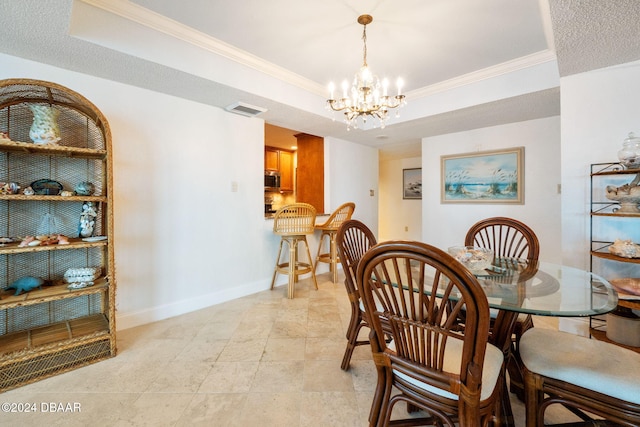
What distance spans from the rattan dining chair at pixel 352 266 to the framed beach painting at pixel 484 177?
2593 millimetres

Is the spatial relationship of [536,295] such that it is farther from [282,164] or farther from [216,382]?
[282,164]

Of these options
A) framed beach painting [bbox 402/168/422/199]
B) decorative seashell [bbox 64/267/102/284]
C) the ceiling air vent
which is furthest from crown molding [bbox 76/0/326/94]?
framed beach painting [bbox 402/168/422/199]

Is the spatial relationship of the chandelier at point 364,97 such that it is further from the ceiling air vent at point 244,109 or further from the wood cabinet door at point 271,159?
the wood cabinet door at point 271,159

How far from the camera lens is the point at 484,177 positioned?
12.4ft

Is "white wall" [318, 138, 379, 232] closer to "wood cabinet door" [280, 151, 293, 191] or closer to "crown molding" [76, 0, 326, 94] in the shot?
"crown molding" [76, 0, 326, 94]

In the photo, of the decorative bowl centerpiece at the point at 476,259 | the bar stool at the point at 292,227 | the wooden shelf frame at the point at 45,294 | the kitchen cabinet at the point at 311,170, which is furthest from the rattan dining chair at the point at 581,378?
the kitchen cabinet at the point at 311,170

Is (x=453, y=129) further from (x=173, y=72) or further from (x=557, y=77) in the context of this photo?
(x=173, y=72)

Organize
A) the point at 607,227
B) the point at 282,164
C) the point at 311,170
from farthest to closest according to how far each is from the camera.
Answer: the point at 282,164 → the point at 311,170 → the point at 607,227

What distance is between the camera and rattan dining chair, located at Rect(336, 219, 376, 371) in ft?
5.39

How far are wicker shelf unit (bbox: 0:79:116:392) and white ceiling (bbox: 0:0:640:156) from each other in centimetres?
42

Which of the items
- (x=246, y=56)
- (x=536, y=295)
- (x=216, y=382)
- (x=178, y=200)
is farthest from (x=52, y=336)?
(x=536, y=295)

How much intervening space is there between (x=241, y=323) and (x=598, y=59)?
3.46 metres

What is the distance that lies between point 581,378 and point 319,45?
259 cm

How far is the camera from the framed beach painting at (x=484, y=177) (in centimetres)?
353
